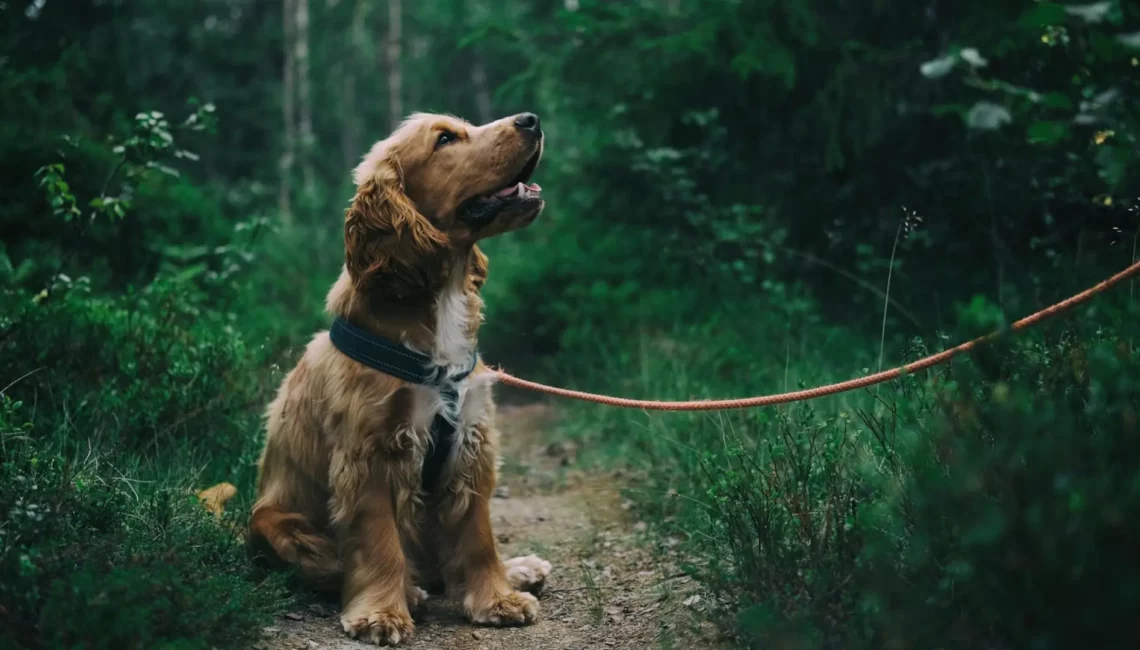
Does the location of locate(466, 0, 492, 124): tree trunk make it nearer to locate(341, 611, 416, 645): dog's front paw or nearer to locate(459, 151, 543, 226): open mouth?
locate(459, 151, 543, 226): open mouth

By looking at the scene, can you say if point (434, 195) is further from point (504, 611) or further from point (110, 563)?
point (110, 563)

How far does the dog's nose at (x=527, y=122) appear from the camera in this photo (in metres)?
3.82

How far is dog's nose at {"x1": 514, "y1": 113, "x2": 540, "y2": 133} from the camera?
382 cm

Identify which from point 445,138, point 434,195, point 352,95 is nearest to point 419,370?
point 434,195

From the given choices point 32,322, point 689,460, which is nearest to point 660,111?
point 689,460

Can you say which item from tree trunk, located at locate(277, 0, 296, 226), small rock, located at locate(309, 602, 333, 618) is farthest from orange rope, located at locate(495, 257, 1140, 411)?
tree trunk, located at locate(277, 0, 296, 226)

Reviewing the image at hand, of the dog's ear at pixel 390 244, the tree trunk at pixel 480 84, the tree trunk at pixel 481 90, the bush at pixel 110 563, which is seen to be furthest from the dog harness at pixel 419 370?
the tree trunk at pixel 481 90

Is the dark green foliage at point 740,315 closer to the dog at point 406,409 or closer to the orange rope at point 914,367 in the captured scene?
the orange rope at point 914,367

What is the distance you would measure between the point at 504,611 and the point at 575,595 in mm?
397

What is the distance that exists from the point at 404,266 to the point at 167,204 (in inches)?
214

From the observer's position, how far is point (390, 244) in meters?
3.66

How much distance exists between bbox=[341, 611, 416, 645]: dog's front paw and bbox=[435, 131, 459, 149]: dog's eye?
182cm

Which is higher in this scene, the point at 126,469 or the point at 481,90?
the point at 481,90

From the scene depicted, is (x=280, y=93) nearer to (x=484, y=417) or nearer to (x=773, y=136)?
(x=773, y=136)
